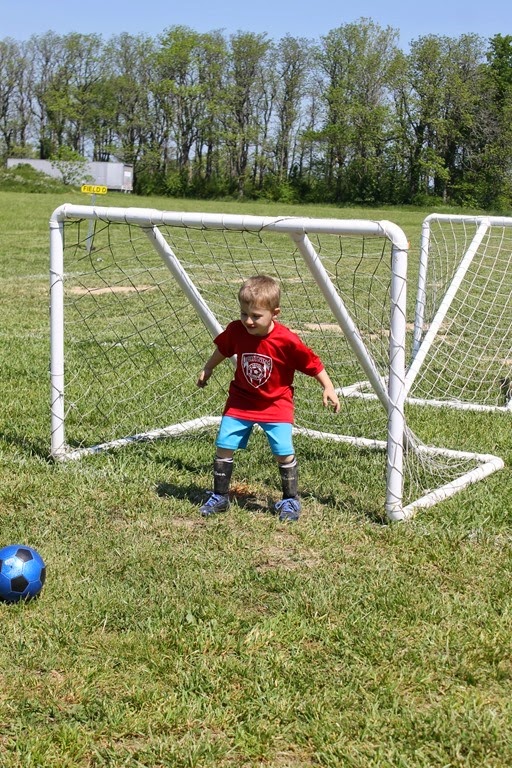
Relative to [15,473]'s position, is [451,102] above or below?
above

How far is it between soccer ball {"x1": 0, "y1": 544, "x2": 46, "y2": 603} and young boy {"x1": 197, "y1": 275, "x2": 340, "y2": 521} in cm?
102

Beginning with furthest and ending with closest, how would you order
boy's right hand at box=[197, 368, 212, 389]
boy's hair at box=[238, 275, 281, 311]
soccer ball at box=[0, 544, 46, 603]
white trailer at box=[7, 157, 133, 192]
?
1. white trailer at box=[7, 157, 133, 192]
2. boy's right hand at box=[197, 368, 212, 389]
3. boy's hair at box=[238, 275, 281, 311]
4. soccer ball at box=[0, 544, 46, 603]

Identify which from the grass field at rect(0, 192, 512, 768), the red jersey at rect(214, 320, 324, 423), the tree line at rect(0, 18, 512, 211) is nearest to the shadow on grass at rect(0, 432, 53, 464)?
the grass field at rect(0, 192, 512, 768)

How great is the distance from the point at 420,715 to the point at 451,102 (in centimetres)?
5873

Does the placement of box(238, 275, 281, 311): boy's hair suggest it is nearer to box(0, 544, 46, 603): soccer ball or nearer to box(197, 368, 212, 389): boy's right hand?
box(197, 368, 212, 389): boy's right hand

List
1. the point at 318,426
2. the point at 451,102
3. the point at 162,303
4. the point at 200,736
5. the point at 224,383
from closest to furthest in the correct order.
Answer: the point at 200,736 → the point at 318,426 → the point at 224,383 → the point at 162,303 → the point at 451,102

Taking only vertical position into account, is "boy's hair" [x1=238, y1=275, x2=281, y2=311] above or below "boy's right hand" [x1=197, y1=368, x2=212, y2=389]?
above

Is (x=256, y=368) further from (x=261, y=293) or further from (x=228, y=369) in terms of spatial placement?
(x=228, y=369)

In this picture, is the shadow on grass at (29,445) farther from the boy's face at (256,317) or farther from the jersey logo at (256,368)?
the boy's face at (256,317)

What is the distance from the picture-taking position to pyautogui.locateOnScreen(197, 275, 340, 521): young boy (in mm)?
4172

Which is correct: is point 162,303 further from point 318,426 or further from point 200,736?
point 200,736

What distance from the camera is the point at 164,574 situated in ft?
11.8

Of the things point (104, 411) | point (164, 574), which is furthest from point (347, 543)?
point (104, 411)

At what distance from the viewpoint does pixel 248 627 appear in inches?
125
